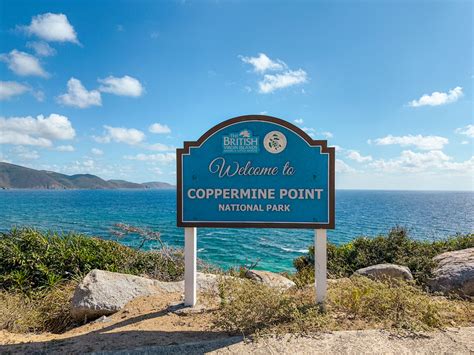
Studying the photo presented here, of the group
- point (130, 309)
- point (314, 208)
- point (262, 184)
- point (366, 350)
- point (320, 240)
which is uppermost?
point (262, 184)

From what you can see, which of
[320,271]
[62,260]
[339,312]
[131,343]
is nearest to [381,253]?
[320,271]

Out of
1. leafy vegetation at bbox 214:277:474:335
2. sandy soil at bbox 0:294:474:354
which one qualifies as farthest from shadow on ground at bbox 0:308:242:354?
leafy vegetation at bbox 214:277:474:335

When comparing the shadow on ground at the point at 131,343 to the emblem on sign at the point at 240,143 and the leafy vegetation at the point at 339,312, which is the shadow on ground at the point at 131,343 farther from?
the emblem on sign at the point at 240,143

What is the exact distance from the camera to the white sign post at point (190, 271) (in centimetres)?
498

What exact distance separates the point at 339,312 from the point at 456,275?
3112 millimetres

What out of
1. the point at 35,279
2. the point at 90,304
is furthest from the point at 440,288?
the point at 35,279

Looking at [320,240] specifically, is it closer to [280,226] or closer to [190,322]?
[280,226]

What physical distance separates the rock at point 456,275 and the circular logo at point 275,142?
395cm

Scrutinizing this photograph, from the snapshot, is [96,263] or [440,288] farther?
[96,263]

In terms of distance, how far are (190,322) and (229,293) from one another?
0.66m

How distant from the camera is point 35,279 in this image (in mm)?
6625

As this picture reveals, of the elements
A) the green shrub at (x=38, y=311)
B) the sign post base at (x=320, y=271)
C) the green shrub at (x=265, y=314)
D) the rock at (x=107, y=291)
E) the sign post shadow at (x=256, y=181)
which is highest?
the sign post shadow at (x=256, y=181)

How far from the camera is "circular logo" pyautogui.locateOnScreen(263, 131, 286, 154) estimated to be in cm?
486

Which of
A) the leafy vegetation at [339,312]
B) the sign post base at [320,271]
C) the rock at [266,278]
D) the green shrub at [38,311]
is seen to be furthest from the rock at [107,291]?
the sign post base at [320,271]
